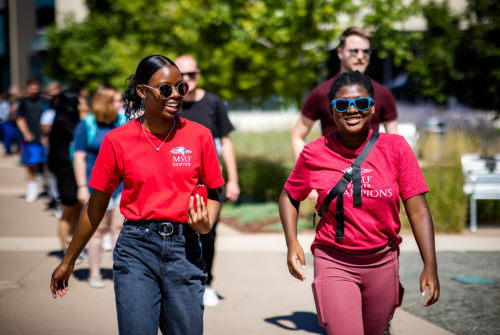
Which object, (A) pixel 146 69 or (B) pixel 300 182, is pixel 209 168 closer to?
(B) pixel 300 182

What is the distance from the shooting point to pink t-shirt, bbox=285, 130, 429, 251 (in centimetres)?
264

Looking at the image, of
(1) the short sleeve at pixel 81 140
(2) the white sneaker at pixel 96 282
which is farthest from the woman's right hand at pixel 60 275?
(1) the short sleeve at pixel 81 140

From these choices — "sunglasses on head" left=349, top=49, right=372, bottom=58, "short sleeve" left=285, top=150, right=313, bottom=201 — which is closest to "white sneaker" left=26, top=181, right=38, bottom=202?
"sunglasses on head" left=349, top=49, right=372, bottom=58

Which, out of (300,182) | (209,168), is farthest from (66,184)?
(300,182)

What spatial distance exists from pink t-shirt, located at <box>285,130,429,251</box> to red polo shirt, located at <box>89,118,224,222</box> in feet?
2.03

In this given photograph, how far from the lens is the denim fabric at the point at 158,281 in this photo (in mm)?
2557

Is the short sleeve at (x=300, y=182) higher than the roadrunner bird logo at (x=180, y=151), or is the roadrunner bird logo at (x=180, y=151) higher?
the roadrunner bird logo at (x=180, y=151)

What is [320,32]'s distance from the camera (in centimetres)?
962

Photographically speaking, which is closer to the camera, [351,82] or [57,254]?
[351,82]

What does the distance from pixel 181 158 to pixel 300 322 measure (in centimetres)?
229

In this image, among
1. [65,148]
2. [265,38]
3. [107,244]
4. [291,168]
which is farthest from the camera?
[291,168]

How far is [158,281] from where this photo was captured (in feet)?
8.65

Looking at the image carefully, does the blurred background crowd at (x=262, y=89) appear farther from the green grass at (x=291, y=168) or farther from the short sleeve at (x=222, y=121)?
the short sleeve at (x=222, y=121)

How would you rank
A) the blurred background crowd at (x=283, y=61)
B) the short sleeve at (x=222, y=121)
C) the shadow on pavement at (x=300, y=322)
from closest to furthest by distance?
the shadow on pavement at (x=300, y=322), the short sleeve at (x=222, y=121), the blurred background crowd at (x=283, y=61)
